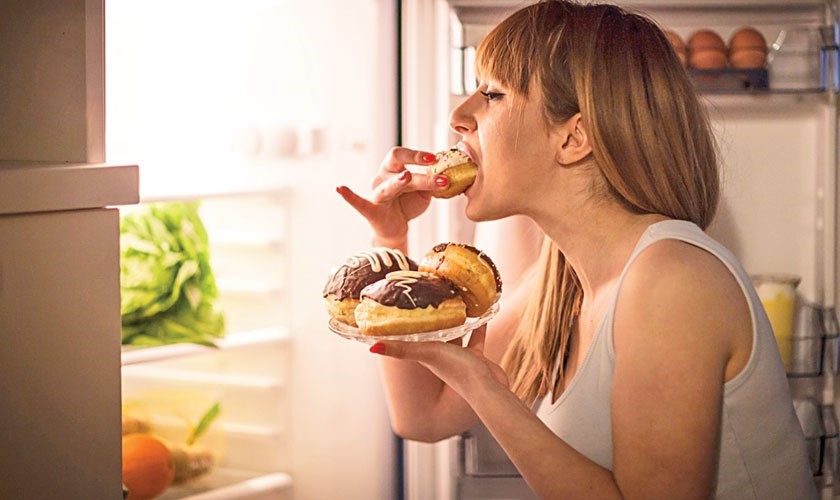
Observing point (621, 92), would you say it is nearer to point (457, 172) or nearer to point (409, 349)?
point (457, 172)

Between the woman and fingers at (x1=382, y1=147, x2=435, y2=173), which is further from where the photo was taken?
fingers at (x1=382, y1=147, x2=435, y2=173)

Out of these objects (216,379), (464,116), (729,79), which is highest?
Answer: (729,79)

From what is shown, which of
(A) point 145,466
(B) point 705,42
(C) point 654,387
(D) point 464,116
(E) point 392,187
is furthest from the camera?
(B) point 705,42

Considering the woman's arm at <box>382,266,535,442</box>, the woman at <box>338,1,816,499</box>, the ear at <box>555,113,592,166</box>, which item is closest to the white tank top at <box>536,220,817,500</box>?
the woman at <box>338,1,816,499</box>

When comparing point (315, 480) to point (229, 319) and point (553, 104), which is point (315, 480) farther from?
point (553, 104)

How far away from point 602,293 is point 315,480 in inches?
37.9

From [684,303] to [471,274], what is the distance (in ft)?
1.06

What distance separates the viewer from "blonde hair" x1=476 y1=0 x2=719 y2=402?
1286 mm

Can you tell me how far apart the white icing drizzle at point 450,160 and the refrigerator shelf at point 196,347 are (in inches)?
A: 26.2

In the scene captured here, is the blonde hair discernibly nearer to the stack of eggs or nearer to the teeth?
the teeth

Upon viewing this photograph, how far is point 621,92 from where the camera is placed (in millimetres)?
1291

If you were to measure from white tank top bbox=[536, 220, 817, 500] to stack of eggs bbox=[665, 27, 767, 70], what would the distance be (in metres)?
0.70

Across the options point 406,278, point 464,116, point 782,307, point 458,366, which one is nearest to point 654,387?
point 458,366

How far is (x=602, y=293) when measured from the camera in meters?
1.38
